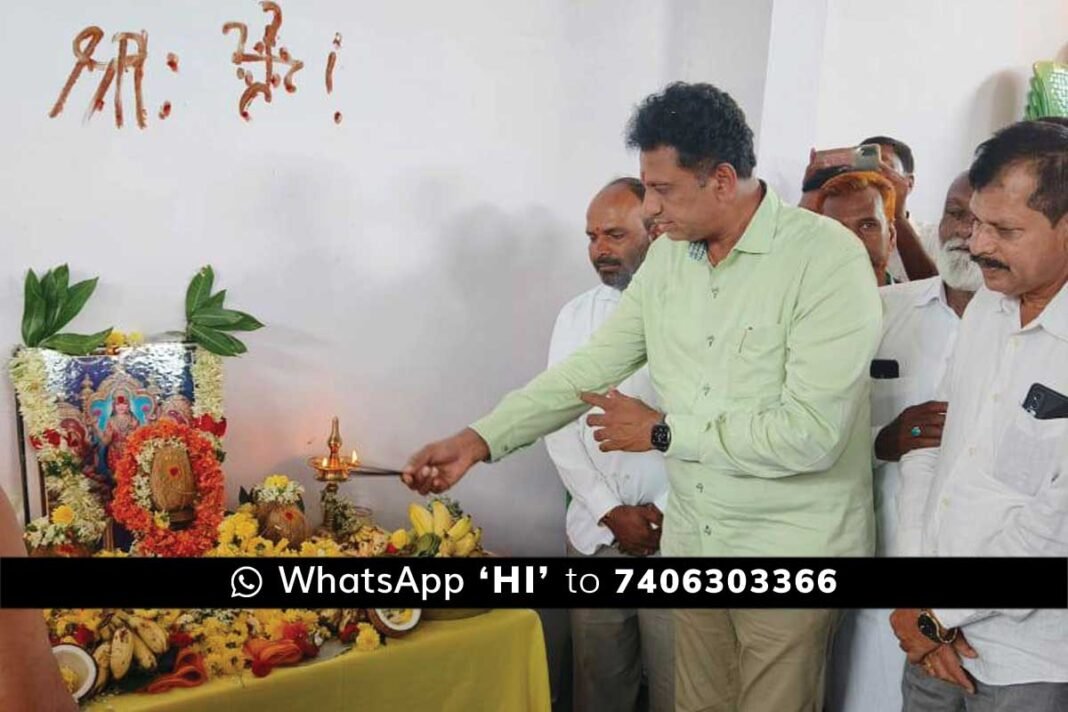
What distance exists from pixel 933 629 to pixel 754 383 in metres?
0.47

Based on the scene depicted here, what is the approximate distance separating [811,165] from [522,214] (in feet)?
1.68

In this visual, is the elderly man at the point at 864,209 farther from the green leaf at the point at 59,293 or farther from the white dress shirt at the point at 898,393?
the green leaf at the point at 59,293

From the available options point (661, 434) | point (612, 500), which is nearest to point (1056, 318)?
point (661, 434)

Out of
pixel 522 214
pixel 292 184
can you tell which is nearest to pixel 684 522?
pixel 522 214

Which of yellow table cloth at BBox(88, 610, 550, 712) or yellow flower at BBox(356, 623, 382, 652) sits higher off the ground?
yellow flower at BBox(356, 623, 382, 652)

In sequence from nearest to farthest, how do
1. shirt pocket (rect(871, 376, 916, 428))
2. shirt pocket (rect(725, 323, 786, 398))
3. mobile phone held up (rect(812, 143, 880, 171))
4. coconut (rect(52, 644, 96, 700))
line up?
coconut (rect(52, 644, 96, 700))
shirt pocket (rect(725, 323, 786, 398))
shirt pocket (rect(871, 376, 916, 428))
mobile phone held up (rect(812, 143, 880, 171))

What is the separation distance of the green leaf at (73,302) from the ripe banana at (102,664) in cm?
49

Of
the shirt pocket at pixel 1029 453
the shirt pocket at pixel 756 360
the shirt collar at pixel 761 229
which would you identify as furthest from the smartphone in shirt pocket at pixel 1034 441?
the shirt collar at pixel 761 229

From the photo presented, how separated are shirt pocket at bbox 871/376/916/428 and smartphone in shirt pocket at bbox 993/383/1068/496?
0.73 feet

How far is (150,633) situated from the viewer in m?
1.53

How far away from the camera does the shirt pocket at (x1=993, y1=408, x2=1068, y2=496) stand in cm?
151

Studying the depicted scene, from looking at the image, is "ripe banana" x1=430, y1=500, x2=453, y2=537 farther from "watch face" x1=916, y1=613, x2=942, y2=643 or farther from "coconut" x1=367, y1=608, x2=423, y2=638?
"watch face" x1=916, y1=613, x2=942, y2=643

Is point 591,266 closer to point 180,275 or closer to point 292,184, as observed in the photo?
point 292,184

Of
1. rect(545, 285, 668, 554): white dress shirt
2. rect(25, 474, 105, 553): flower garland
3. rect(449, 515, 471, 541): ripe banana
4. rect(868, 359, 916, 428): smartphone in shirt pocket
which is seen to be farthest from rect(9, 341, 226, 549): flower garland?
rect(868, 359, 916, 428): smartphone in shirt pocket
